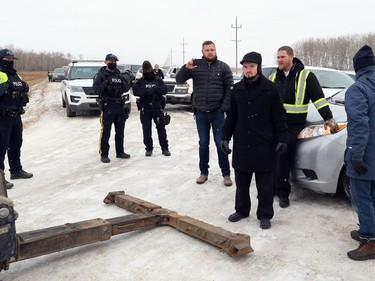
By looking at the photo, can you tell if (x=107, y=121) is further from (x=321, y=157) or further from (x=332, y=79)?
(x=332, y=79)

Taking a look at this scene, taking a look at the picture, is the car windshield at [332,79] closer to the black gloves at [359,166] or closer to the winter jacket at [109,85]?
the winter jacket at [109,85]

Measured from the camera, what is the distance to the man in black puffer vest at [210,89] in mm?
5602

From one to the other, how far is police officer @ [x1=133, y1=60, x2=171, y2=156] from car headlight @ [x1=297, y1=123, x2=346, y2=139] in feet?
11.8

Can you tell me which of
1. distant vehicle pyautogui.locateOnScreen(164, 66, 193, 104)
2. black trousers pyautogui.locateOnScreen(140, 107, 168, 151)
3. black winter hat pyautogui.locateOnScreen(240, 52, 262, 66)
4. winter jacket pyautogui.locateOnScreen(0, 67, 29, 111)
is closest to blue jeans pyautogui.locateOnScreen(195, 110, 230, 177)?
black winter hat pyautogui.locateOnScreen(240, 52, 262, 66)

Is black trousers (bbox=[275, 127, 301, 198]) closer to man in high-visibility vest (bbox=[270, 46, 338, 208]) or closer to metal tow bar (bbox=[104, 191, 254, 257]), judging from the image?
man in high-visibility vest (bbox=[270, 46, 338, 208])

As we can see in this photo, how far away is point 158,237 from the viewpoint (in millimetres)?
3953

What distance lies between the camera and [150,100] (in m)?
7.83

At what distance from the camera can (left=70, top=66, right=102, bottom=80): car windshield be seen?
47.3 ft

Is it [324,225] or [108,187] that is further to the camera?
[108,187]

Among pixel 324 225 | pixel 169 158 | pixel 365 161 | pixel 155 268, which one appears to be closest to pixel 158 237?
pixel 155 268

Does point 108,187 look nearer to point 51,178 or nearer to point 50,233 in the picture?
point 51,178

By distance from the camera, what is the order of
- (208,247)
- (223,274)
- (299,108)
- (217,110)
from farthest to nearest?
1. (217,110)
2. (299,108)
3. (208,247)
4. (223,274)

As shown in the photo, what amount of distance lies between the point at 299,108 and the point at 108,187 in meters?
2.91

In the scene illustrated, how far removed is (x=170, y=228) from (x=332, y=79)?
21.4 feet
